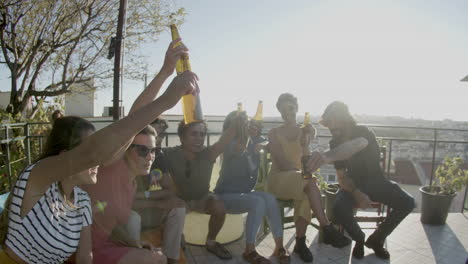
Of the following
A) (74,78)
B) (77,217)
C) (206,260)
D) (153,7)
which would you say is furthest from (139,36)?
(77,217)

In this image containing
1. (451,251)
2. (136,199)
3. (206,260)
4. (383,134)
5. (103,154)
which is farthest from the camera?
(383,134)

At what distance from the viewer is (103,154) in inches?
32.7

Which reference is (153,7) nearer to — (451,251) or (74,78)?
(74,78)

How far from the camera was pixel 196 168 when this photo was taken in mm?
2645

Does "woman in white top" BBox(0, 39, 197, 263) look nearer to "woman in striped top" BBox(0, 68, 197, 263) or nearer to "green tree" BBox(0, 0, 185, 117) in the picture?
"woman in striped top" BBox(0, 68, 197, 263)

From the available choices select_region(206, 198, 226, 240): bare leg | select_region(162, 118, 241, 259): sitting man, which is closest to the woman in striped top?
select_region(162, 118, 241, 259): sitting man

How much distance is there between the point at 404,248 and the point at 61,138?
310cm

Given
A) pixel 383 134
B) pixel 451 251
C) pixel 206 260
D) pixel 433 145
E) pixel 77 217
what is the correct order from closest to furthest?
pixel 77 217 < pixel 206 260 < pixel 451 251 < pixel 433 145 < pixel 383 134

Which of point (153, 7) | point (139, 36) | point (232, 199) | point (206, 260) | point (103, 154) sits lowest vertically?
point (206, 260)

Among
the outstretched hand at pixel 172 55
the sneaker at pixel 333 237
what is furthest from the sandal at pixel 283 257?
the outstretched hand at pixel 172 55

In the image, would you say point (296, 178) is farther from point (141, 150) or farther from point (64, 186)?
point (64, 186)

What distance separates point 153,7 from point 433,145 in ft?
25.6

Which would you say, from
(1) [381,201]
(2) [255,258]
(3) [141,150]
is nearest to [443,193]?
(1) [381,201]

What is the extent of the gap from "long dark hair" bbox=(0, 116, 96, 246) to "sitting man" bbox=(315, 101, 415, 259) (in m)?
2.13
